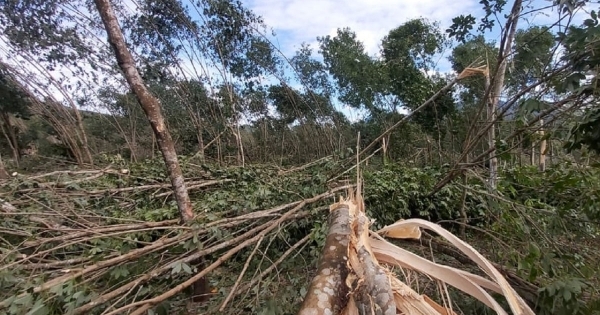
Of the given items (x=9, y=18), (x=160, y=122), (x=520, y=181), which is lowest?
(x=520, y=181)

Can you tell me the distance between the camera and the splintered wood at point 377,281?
2.90 ft

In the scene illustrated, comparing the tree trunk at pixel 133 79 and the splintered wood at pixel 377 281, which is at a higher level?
the tree trunk at pixel 133 79

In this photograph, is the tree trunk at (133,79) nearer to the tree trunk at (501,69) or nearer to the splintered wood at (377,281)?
the splintered wood at (377,281)

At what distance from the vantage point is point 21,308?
4.68 ft

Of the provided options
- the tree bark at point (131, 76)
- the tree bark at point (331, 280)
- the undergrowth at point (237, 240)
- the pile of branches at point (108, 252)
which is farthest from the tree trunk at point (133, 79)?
the tree bark at point (331, 280)

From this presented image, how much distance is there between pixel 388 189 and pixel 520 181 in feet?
4.42

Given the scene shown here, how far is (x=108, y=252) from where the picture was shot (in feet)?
6.50

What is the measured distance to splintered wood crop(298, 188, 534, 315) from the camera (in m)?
0.88

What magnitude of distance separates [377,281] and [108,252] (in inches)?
67.3

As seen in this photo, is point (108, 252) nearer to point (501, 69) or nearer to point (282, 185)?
point (282, 185)

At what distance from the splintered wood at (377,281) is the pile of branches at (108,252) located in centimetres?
85

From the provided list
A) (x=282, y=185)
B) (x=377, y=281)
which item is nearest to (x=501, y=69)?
(x=282, y=185)

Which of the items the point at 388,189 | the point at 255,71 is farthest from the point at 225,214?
the point at 255,71

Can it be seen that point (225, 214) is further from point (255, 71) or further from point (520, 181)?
point (255, 71)
